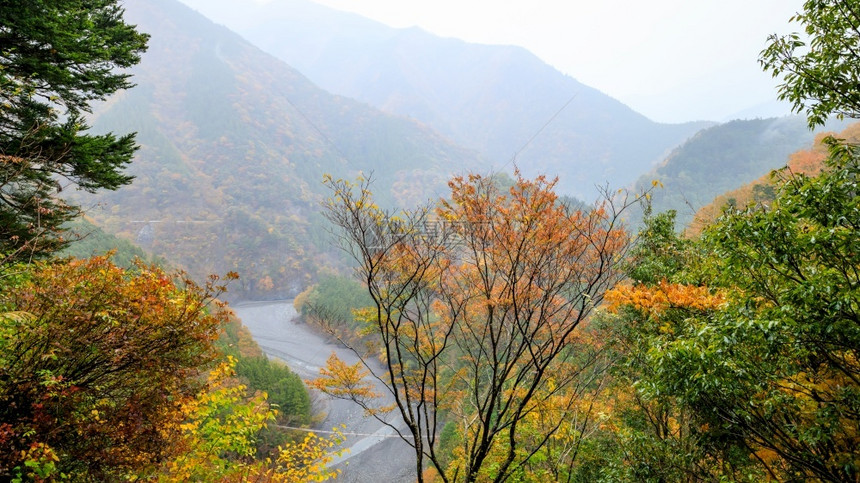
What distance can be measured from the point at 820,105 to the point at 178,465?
28.8 ft

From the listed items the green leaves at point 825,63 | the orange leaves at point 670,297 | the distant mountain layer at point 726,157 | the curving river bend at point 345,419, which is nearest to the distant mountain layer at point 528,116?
the distant mountain layer at point 726,157

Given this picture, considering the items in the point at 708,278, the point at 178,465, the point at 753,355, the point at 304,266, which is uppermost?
the point at 708,278

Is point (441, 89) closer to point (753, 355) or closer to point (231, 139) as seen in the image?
point (231, 139)

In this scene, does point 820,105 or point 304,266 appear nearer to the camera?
point 820,105

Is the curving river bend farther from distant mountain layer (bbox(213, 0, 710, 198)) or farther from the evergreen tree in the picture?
distant mountain layer (bbox(213, 0, 710, 198))

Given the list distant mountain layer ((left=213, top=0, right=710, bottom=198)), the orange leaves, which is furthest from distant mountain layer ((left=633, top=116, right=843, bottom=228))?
the orange leaves

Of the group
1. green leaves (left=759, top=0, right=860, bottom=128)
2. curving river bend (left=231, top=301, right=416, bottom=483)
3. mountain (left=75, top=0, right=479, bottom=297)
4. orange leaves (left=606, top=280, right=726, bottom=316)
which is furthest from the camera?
mountain (left=75, top=0, right=479, bottom=297)

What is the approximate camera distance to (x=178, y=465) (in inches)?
230

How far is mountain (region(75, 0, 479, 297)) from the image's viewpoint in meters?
64.6

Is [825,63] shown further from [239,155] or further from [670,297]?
[239,155]

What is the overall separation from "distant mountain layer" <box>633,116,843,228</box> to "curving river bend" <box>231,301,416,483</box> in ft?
181

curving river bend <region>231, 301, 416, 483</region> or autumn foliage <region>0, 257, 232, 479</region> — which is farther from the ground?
autumn foliage <region>0, 257, 232, 479</region>

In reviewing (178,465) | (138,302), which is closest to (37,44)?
(138,302)

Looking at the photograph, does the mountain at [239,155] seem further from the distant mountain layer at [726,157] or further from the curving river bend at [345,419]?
the distant mountain layer at [726,157]
